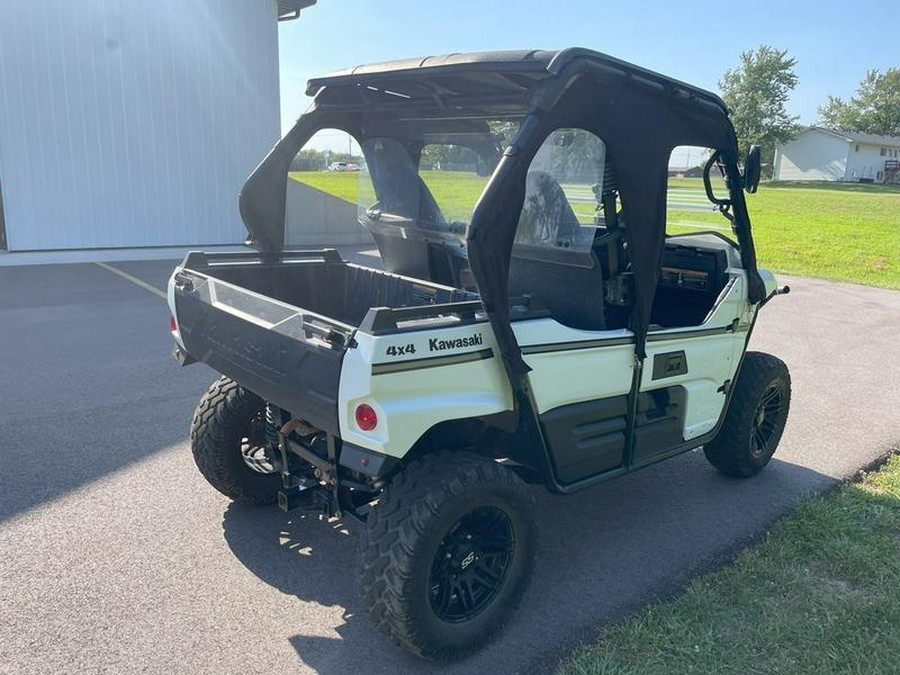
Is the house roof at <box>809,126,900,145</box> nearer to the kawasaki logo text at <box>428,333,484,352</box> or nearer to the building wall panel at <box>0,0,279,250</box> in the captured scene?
the building wall panel at <box>0,0,279,250</box>

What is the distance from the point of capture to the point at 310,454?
3031 mm

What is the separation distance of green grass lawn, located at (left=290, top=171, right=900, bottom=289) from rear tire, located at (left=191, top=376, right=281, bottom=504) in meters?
1.39

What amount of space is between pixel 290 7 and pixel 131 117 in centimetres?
405

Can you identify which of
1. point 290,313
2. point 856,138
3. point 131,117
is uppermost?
point 856,138

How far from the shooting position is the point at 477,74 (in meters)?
2.86

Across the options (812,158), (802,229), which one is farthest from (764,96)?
(802,229)

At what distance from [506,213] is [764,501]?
8.55 feet

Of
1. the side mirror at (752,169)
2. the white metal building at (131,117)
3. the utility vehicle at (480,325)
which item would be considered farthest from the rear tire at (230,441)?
the white metal building at (131,117)

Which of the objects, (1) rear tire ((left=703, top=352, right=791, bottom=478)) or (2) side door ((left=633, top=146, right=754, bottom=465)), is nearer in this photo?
(2) side door ((left=633, top=146, right=754, bottom=465))

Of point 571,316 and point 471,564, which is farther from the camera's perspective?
point 571,316

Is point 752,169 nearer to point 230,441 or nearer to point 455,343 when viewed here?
point 455,343

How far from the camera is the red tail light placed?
239 centimetres

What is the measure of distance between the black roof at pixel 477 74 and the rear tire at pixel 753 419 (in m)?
1.57

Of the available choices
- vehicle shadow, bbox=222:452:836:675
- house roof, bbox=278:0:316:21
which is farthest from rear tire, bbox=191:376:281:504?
house roof, bbox=278:0:316:21
